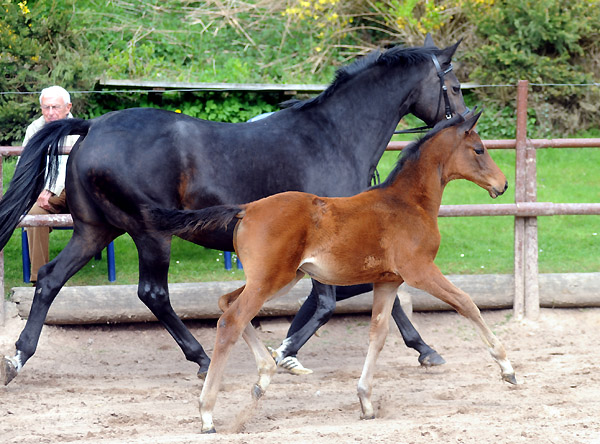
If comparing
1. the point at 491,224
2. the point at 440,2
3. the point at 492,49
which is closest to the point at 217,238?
the point at 491,224

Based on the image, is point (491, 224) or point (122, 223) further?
point (491, 224)

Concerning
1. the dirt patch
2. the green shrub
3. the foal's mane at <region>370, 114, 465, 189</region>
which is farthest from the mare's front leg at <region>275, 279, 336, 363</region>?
the green shrub

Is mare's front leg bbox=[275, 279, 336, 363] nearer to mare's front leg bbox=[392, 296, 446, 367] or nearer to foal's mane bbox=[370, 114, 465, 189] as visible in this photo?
mare's front leg bbox=[392, 296, 446, 367]

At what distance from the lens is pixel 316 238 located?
4012 mm

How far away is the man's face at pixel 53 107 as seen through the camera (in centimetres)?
587

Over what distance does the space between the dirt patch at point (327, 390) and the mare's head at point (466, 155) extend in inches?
46.0

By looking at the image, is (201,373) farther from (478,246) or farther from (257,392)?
(478,246)

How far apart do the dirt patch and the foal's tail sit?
1001 millimetres

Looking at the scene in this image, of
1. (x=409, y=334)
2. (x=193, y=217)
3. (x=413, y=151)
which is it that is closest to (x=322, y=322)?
(x=409, y=334)

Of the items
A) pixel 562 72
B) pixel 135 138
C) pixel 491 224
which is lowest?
pixel 491 224

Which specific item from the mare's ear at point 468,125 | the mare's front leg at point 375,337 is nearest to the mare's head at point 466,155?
the mare's ear at point 468,125

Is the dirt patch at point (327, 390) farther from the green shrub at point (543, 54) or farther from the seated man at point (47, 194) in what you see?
the green shrub at point (543, 54)

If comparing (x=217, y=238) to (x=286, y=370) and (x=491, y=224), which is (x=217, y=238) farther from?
(x=491, y=224)

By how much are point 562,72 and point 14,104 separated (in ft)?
21.3
